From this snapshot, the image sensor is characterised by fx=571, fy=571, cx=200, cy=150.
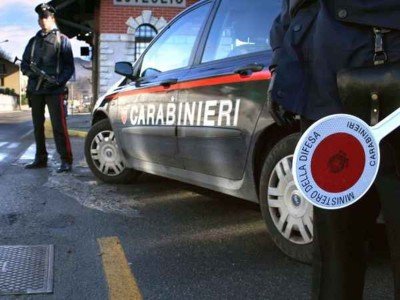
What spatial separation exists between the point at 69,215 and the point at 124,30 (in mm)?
13597

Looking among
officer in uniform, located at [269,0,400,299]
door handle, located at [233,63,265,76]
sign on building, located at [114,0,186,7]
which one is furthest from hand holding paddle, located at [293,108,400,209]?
sign on building, located at [114,0,186,7]

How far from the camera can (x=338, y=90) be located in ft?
5.22

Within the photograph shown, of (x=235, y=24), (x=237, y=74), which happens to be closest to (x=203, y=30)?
(x=235, y=24)

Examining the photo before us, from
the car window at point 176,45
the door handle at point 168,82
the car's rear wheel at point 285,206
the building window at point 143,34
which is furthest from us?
the building window at point 143,34

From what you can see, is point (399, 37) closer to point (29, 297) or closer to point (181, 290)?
point (181, 290)

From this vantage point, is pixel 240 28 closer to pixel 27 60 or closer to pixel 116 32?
pixel 27 60

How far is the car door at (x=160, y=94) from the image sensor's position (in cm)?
432

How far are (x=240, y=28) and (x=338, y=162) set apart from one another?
2585 millimetres

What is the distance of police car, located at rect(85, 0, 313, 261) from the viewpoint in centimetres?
325

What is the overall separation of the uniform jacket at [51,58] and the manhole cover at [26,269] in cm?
346

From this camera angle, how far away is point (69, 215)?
4574mm

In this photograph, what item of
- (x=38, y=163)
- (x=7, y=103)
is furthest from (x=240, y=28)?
(x=7, y=103)

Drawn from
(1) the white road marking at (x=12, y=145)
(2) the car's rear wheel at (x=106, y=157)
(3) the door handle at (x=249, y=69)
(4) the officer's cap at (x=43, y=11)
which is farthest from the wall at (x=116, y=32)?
(3) the door handle at (x=249, y=69)

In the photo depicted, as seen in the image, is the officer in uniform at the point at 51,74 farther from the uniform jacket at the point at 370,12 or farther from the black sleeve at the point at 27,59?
the uniform jacket at the point at 370,12
